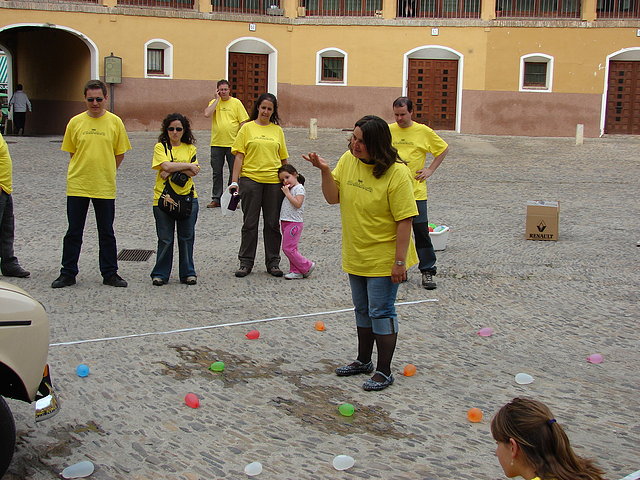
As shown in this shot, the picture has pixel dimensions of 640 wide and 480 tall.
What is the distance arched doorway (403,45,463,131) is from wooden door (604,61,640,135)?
4806 mm

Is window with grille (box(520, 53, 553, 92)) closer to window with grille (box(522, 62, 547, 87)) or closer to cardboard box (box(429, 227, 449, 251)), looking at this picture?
window with grille (box(522, 62, 547, 87))

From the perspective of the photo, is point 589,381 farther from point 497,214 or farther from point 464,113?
point 464,113

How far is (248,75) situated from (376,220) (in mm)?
23845

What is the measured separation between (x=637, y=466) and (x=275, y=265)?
493 centimetres

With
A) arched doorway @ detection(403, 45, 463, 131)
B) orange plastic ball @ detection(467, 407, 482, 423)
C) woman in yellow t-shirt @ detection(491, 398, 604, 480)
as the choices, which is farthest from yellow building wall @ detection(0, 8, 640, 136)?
woman in yellow t-shirt @ detection(491, 398, 604, 480)

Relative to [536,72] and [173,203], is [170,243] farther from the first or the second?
[536,72]

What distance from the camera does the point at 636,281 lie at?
8609 millimetres

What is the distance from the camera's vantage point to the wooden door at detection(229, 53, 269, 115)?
28312 mm

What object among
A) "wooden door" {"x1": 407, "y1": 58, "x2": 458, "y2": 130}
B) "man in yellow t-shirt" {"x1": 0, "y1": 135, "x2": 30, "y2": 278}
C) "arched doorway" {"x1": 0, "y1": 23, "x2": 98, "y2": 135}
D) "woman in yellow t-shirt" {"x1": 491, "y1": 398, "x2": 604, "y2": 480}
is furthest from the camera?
"wooden door" {"x1": 407, "y1": 58, "x2": 458, "y2": 130}

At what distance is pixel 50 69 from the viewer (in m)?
29.2

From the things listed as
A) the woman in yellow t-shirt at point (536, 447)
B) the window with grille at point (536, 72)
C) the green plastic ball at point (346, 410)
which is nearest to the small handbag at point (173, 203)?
the green plastic ball at point (346, 410)

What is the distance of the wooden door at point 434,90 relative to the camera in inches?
1125

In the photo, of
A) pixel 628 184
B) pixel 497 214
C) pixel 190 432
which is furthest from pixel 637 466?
pixel 628 184

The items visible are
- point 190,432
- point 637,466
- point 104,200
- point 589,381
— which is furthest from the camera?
point 104,200
